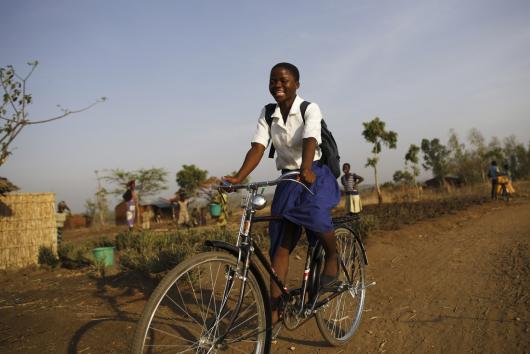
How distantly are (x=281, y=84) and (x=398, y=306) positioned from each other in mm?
2470

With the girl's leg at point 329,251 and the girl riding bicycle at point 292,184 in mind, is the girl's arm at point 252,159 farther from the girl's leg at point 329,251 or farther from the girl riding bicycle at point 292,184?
the girl's leg at point 329,251

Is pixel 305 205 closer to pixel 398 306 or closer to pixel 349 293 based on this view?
pixel 349 293

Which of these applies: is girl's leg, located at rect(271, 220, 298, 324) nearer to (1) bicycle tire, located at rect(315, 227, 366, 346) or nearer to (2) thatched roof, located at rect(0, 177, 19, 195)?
(1) bicycle tire, located at rect(315, 227, 366, 346)

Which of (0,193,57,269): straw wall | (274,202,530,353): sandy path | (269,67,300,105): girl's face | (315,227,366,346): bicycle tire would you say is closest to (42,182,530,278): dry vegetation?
(0,193,57,269): straw wall

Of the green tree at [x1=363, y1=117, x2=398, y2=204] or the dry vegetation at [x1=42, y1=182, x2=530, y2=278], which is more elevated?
the green tree at [x1=363, y1=117, x2=398, y2=204]

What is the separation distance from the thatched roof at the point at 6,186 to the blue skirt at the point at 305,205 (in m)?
7.52

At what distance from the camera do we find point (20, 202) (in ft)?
26.6

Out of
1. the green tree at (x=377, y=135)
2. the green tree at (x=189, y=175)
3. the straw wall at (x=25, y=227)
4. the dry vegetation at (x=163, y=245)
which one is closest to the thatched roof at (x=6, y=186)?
the straw wall at (x=25, y=227)

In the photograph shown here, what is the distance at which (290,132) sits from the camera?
2.60 metres

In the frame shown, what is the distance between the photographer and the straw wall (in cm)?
780

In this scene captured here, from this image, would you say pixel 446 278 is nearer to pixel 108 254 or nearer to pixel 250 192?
pixel 250 192

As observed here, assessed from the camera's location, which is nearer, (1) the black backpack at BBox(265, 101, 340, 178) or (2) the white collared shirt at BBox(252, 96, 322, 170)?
(2) the white collared shirt at BBox(252, 96, 322, 170)

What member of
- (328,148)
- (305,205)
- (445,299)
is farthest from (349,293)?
(328,148)

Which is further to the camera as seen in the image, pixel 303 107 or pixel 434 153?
pixel 434 153
